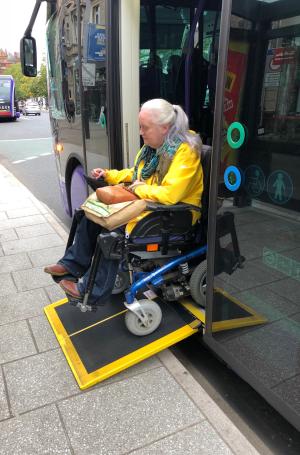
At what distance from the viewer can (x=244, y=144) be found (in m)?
1.81

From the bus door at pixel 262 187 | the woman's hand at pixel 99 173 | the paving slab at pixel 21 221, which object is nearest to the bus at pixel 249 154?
the bus door at pixel 262 187

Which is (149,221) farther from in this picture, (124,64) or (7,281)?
(7,281)

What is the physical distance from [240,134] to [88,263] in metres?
1.41

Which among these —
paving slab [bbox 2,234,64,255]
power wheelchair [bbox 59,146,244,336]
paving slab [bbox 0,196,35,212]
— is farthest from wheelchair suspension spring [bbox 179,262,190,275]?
paving slab [bbox 0,196,35,212]

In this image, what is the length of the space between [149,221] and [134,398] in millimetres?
1027

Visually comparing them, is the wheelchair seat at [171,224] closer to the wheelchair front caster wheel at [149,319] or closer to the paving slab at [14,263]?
the wheelchair front caster wheel at [149,319]

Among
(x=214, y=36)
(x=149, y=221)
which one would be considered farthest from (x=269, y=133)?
(x=214, y=36)

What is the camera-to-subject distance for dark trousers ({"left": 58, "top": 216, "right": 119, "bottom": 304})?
8.15 ft

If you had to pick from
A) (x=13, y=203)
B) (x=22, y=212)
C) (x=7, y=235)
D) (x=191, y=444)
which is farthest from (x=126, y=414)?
(x=13, y=203)

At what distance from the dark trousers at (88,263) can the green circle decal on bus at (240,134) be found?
1041 mm

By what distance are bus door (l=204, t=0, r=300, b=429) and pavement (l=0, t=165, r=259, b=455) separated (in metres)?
0.34

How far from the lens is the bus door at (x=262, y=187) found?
5.24ft

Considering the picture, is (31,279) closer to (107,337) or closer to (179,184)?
(107,337)

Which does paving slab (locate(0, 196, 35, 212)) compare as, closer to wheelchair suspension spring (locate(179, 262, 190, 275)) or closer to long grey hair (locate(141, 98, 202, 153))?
wheelchair suspension spring (locate(179, 262, 190, 275))
